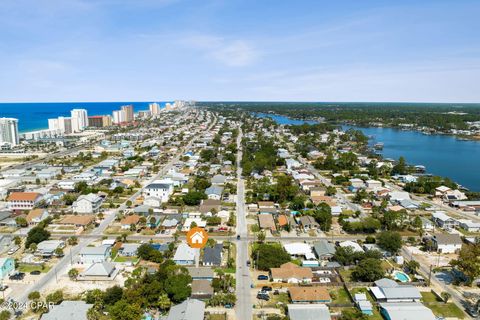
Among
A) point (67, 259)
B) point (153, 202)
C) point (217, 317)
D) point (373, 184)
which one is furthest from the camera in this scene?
point (373, 184)

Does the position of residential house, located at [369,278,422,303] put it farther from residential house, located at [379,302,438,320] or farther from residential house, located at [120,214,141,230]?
residential house, located at [120,214,141,230]

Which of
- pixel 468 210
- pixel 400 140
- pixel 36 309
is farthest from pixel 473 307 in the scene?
pixel 400 140

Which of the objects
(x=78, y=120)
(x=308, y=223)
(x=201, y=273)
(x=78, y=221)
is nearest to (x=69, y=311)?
(x=201, y=273)

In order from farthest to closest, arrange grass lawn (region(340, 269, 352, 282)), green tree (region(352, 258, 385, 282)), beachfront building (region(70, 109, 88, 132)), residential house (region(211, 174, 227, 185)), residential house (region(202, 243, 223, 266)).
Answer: beachfront building (region(70, 109, 88, 132)) → residential house (region(211, 174, 227, 185)) → residential house (region(202, 243, 223, 266)) → grass lawn (region(340, 269, 352, 282)) → green tree (region(352, 258, 385, 282))

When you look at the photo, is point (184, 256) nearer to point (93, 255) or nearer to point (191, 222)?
point (93, 255)

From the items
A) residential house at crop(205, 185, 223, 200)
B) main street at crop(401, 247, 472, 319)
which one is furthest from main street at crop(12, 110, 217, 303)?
main street at crop(401, 247, 472, 319)
